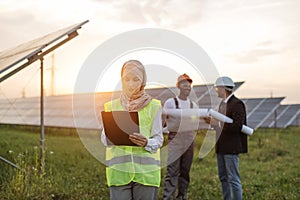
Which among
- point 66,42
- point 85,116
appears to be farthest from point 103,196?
point 85,116

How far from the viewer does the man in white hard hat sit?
4703 millimetres

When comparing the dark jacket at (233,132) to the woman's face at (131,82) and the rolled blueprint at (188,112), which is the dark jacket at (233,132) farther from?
the woman's face at (131,82)

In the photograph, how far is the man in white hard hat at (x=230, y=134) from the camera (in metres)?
4.70

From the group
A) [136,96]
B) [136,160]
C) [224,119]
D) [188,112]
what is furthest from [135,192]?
[188,112]

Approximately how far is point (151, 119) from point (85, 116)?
14131mm

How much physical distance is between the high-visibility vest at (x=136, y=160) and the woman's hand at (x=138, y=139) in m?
0.07

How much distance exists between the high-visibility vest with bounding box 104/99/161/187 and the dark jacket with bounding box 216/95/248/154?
7.01ft

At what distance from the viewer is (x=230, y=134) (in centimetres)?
478

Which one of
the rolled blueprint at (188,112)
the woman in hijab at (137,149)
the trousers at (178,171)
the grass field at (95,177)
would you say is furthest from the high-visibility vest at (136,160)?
the trousers at (178,171)

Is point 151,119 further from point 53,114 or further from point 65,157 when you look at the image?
point 53,114

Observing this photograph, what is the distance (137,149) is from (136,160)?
8 cm

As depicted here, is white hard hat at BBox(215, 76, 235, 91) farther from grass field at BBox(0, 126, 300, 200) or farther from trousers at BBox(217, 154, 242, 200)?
grass field at BBox(0, 126, 300, 200)

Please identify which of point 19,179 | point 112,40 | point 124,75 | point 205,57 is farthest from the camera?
point 19,179

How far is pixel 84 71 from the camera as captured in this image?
3.03 meters
